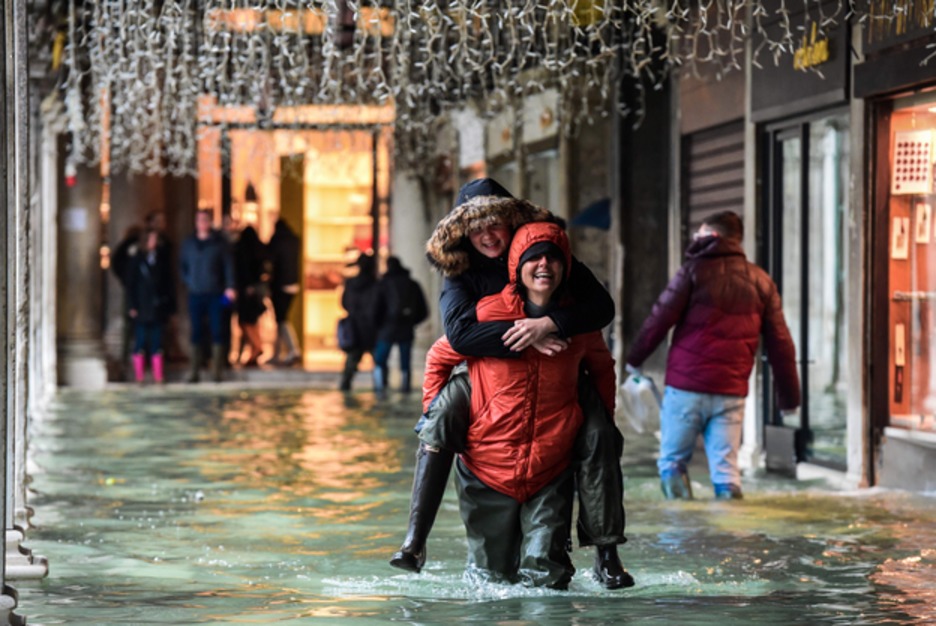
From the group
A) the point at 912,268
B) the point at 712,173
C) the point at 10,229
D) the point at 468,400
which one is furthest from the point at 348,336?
the point at 468,400

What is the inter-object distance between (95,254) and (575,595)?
746 inches

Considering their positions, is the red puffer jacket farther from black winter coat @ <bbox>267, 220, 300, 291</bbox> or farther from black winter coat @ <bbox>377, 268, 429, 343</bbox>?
black winter coat @ <bbox>267, 220, 300, 291</bbox>

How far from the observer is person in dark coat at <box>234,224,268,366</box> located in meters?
26.9

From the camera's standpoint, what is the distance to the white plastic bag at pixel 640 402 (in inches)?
492

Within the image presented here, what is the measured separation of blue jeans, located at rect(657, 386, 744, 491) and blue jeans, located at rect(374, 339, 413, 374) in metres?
11.8

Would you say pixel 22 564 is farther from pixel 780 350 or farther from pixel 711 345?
pixel 780 350

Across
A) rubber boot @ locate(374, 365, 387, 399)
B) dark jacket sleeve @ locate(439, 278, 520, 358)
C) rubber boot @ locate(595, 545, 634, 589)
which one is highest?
dark jacket sleeve @ locate(439, 278, 520, 358)

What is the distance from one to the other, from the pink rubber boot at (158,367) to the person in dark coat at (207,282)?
39cm

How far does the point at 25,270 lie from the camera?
1046 centimetres

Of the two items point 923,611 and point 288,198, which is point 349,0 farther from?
point 288,198

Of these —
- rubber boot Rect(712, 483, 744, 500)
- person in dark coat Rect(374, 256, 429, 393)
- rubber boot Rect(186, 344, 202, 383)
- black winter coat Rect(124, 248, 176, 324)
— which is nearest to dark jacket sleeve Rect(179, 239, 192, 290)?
black winter coat Rect(124, 248, 176, 324)

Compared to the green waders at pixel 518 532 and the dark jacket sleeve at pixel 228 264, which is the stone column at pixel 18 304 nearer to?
the green waders at pixel 518 532

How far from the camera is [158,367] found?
25484 millimetres

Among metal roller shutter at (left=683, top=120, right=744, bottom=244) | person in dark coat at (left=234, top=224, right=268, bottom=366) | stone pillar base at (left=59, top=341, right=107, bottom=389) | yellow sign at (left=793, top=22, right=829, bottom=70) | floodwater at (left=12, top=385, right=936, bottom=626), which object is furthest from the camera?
person in dark coat at (left=234, top=224, right=268, bottom=366)
